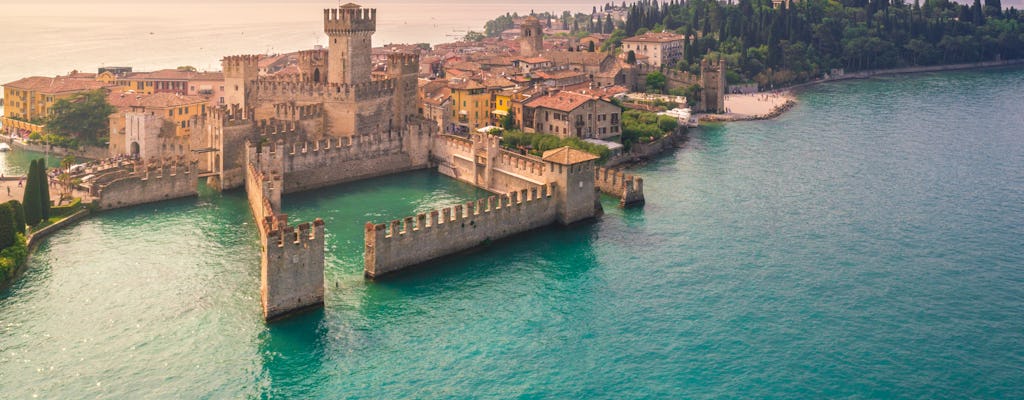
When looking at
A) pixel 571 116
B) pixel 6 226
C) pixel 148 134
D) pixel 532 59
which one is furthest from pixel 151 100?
pixel 532 59

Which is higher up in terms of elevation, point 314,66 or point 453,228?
point 314,66

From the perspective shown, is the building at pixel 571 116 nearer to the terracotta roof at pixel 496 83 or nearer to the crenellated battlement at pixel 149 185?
the terracotta roof at pixel 496 83

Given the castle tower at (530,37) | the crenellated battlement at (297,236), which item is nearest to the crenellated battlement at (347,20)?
the crenellated battlement at (297,236)

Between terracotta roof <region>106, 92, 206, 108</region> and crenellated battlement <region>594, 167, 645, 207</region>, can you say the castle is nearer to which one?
crenellated battlement <region>594, 167, 645, 207</region>

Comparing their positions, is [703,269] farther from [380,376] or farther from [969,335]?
[380,376]

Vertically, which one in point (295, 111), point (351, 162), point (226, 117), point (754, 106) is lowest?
point (351, 162)

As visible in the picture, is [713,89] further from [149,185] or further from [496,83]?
[149,185]

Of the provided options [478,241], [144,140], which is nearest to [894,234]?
[478,241]
